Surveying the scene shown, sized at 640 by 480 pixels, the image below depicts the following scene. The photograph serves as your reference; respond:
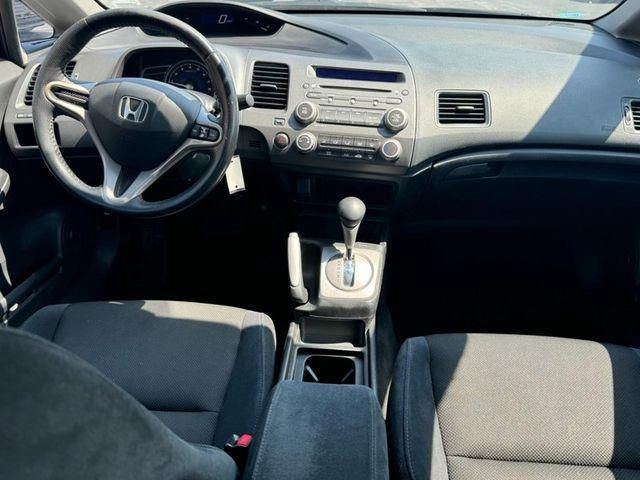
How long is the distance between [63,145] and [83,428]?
150 centimetres

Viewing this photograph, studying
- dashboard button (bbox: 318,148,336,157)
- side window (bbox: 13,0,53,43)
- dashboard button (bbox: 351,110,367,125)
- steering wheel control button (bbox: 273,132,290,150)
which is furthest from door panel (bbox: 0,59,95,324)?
dashboard button (bbox: 351,110,367,125)

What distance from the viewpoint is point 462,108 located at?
1.68m

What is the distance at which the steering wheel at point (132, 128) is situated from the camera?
1.41 meters

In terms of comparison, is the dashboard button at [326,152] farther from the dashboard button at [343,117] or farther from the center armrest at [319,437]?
the center armrest at [319,437]

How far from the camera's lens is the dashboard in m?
1.66

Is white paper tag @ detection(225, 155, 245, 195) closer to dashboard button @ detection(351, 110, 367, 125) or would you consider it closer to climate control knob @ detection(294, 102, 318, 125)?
climate control knob @ detection(294, 102, 318, 125)

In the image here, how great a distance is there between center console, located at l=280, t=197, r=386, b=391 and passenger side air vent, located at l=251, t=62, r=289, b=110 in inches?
14.1

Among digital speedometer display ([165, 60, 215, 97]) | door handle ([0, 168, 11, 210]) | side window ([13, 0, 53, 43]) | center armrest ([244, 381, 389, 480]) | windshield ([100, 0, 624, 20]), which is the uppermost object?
windshield ([100, 0, 624, 20])

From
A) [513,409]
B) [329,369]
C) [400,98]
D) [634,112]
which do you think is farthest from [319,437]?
[634,112]

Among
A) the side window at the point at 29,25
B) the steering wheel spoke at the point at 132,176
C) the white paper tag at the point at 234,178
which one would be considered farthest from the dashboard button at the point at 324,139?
the side window at the point at 29,25

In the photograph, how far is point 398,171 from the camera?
1707 millimetres

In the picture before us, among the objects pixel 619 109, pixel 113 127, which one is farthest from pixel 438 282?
pixel 113 127

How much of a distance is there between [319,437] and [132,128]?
2.92 ft

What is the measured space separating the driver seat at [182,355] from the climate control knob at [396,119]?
2.07 feet
